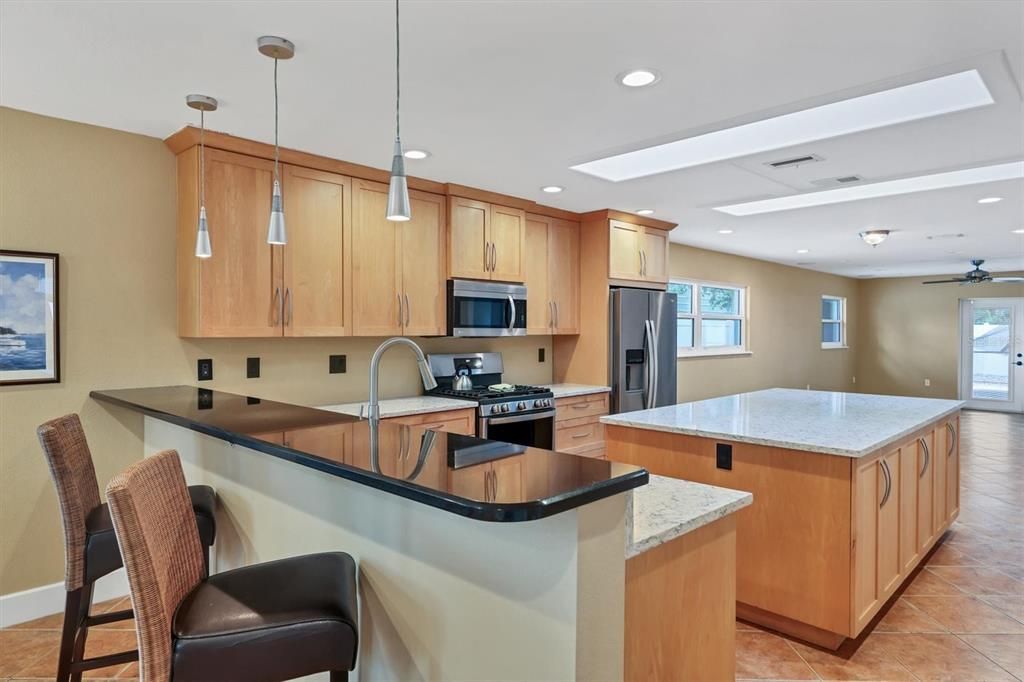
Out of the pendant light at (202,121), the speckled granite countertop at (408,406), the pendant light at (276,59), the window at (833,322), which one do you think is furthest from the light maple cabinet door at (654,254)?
the window at (833,322)

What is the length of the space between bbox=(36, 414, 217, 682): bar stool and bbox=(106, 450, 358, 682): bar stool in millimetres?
521

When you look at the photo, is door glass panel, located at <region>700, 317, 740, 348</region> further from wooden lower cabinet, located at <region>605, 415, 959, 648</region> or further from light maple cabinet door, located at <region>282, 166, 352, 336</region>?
light maple cabinet door, located at <region>282, 166, 352, 336</region>

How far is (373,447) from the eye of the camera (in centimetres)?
158

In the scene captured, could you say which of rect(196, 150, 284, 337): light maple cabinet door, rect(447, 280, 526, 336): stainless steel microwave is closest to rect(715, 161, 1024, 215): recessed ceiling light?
rect(447, 280, 526, 336): stainless steel microwave

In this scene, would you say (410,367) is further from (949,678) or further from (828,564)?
(949,678)

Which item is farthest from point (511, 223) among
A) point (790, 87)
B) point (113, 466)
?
point (113, 466)

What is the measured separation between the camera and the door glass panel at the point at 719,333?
7223 mm

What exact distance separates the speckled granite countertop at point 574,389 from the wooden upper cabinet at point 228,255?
222 centimetres

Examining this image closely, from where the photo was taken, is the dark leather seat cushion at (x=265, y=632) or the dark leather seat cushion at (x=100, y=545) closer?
the dark leather seat cushion at (x=265, y=632)

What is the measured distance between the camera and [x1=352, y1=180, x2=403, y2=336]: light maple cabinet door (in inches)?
144

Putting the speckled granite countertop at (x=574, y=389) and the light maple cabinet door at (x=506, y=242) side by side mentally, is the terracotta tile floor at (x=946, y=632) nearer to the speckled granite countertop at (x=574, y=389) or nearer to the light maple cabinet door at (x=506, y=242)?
the speckled granite countertop at (x=574, y=389)

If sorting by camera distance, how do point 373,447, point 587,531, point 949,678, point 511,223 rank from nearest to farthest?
1. point 587,531
2. point 373,447
3. point 949,678
4. point 511,223

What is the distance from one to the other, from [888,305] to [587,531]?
39.1 feet

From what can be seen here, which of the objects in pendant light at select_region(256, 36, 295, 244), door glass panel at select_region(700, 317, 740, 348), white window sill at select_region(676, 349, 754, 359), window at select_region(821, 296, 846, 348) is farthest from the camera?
window at select_region(821, 296, 846, 348)
